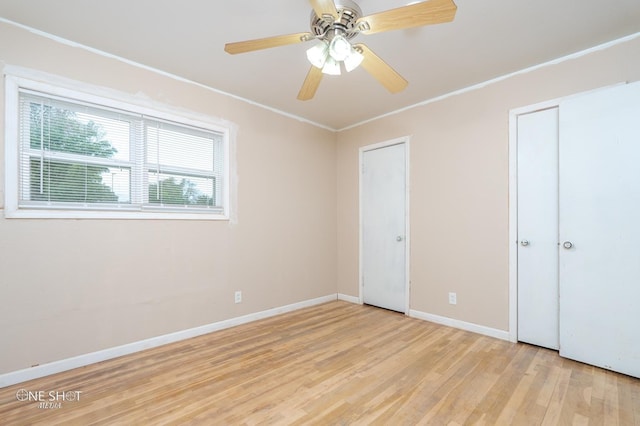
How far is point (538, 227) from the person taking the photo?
9.02ft

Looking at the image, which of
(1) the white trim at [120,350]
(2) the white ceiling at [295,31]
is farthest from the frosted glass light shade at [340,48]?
(1) the white trim at [120,350]

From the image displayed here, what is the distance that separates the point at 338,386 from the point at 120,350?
1.87 m

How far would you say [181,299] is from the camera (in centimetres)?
294

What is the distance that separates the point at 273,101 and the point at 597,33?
113 inches

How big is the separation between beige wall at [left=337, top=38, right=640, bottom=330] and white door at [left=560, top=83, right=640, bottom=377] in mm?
310

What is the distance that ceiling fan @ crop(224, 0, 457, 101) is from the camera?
1495 millimetres

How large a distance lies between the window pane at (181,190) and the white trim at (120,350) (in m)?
1.25

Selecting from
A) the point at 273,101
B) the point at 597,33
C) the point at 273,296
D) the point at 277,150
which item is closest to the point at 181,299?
the point at 273,296

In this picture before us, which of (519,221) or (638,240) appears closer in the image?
(638,240)

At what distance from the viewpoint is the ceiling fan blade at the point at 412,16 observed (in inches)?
56.0

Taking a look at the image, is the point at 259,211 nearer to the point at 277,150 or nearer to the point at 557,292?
the point at 277,150

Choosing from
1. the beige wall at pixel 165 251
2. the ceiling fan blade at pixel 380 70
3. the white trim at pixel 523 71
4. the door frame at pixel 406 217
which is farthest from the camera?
the door frame at pixel 406 217

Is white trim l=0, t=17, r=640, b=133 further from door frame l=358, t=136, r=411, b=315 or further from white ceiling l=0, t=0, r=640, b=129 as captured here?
door frame l=358, t=136, r=411, b=315

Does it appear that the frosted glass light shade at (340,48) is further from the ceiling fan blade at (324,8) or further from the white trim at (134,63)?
the white trim at (134,63)
